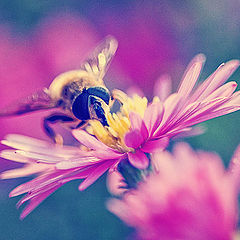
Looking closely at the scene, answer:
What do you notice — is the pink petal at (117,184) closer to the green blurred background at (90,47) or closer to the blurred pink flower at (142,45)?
the green blurred background at (90,47)

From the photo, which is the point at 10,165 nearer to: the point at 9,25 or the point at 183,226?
the point at 9,25

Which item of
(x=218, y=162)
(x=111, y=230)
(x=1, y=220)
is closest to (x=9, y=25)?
(x=1, y=220)

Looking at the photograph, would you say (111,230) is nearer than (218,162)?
No

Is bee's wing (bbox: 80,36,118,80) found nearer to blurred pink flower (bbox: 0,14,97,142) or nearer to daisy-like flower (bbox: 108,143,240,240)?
blurred pink flower (bbox: 0,14,97,142)

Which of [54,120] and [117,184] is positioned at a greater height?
[54,120]

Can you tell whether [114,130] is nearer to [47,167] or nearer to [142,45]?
[47,167]

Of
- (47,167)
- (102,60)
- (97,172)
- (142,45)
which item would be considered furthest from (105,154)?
(142,45)

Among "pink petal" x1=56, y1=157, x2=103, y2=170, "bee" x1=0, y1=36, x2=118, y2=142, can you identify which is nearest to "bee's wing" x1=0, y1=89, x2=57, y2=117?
"bee" x1=0, y1=36, x2=118, y2=142
